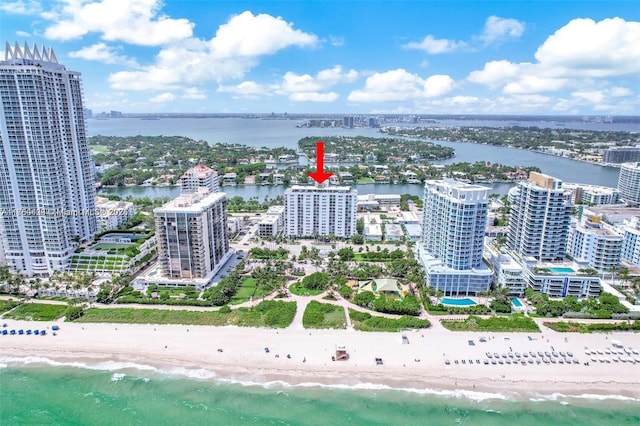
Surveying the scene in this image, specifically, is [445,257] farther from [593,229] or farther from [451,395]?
[593,229]

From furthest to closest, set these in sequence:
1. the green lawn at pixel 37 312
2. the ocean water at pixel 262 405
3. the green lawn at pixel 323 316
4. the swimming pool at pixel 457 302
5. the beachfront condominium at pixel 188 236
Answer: the beachfront condominium at pixel 188 236 < the swimming pool at pixel 457 302 < the green lawn at pixel 37 312 < the green lawn at pixel 323 316 < the ocean water at pixel 262 405

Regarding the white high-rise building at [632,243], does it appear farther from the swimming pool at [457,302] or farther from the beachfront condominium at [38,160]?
the beachfront condominium at [38,160]

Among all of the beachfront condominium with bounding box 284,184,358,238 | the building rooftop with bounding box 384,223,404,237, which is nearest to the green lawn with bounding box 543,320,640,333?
the building rooftop with bounding box 384,223,404,237

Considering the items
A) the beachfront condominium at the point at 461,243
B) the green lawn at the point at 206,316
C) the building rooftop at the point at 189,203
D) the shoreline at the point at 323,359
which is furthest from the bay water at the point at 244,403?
the building rooftop at the point at 189,203

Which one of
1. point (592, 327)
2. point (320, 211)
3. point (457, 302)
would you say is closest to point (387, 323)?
point (457, 302)

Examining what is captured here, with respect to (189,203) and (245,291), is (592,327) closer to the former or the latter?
(245,291)
